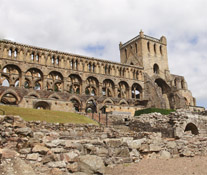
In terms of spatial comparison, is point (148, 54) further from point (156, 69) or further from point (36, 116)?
point (36, 116)

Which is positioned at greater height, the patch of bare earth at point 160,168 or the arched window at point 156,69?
the arched window at point 156,69

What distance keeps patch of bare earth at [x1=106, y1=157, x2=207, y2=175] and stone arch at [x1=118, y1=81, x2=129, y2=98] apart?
41821 millimetres

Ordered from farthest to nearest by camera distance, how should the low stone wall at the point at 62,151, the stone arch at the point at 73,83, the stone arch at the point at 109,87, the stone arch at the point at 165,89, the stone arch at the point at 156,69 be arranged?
the stone arch at the point at 156,69 < the stone arch at the point at 165,89 < the stone arch at the point at 109,87 < the stone arch at the point at 73,83 < the low stone wall at the point at 62,151

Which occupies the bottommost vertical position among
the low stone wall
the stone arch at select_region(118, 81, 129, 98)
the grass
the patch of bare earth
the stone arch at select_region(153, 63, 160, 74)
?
the patch of bare earth

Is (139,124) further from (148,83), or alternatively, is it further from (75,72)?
(148,83)

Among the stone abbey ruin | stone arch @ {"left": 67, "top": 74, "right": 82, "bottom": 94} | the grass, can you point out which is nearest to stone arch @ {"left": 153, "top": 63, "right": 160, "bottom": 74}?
the stone abbey ruin

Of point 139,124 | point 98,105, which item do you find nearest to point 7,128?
point 139,124

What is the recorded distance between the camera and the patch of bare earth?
8.09m

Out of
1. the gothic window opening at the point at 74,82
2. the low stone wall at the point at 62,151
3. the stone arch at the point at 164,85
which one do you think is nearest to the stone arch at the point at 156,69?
the stone arch at the point at 164,85

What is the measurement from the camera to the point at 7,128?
345 inches

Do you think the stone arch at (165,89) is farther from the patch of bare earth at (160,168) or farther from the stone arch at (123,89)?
the patch of bare earth at (160,168)

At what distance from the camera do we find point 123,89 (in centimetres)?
5469

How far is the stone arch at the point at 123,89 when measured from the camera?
170 ft

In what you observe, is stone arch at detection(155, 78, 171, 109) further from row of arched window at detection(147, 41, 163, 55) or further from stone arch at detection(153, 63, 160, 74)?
row of arched window at detection(147, 41, 163, 55)
